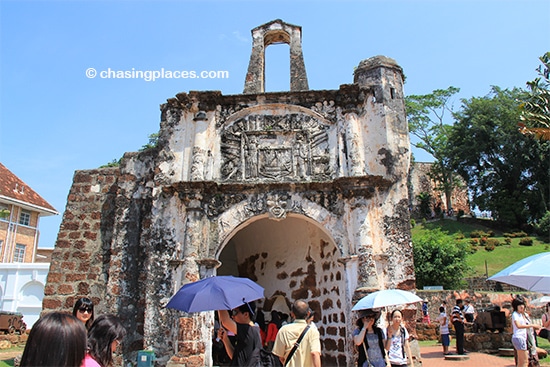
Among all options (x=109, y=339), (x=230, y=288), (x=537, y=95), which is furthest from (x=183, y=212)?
(x=537, y=95)

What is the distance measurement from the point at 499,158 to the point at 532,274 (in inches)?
1346

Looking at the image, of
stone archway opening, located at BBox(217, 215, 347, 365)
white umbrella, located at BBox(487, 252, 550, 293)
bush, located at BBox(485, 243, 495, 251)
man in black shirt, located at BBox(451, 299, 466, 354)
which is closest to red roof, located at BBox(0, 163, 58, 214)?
stone archway opening, located at BBox(217, 215, 347, 365)

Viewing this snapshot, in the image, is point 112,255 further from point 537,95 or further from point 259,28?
point 537,95

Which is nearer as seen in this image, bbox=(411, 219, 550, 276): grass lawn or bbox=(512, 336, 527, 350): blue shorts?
bbox=(512, 336, 527, 350): blue shorts

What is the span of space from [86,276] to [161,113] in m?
3.93

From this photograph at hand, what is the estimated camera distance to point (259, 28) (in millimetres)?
11008

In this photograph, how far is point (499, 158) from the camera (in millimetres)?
35156

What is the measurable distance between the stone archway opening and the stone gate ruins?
0.07 metres

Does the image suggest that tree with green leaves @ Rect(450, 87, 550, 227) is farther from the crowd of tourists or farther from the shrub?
the crowd of tourists

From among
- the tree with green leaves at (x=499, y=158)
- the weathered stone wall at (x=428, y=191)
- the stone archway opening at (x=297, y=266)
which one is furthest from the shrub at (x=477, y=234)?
the stone archway opening at (x=297, y=266)

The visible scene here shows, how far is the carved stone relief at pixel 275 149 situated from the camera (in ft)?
29.8

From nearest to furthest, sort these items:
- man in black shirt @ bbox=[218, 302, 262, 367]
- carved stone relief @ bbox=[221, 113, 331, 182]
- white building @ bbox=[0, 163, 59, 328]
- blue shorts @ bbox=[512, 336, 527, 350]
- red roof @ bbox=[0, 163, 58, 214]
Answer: man in black shirt @ bbox=[218, 302, 262, 367], blue shorts @ bbox=[512, 336, 527, 350], carved stone relief @ bbox=[221, 113, 331, 182], white building @ bbox=[0, 163, 59, 328], red roof @ bbox=[0, 163, 58, 214]

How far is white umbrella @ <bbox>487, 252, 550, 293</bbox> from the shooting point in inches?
190

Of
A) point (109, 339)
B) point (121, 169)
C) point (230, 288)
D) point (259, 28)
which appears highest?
point (259, 28)
